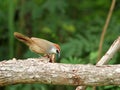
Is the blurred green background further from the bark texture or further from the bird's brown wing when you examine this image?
the bark texture

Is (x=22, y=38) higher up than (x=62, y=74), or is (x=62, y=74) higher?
(x=22, y=38)

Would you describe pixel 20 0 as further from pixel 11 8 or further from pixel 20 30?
pixel 11 8

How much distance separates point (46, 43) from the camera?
3252mm

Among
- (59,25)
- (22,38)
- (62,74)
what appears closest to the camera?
(62,74)

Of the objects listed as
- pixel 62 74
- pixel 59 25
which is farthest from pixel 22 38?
pixel 59 25

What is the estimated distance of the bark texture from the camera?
2.87 meters

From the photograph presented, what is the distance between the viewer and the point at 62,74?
288cm

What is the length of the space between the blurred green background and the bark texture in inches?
87.8

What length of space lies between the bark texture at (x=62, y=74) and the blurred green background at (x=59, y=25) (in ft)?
7.31

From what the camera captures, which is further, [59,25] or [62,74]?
[59,25]

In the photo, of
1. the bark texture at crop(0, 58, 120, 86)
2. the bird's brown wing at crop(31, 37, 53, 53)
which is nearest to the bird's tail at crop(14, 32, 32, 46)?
the bird's brown wing at crop(31, 37, 53, 53)

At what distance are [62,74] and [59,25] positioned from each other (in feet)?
11.2

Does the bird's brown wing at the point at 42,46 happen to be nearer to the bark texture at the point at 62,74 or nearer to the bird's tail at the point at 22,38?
the bird's tail at the point at 22,38

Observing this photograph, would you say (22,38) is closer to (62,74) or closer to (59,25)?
(62,74)
